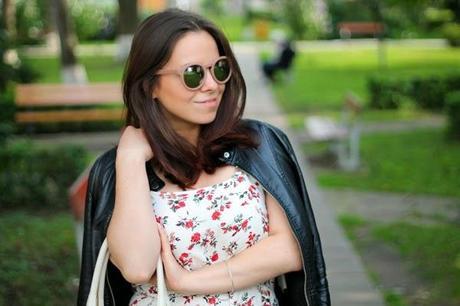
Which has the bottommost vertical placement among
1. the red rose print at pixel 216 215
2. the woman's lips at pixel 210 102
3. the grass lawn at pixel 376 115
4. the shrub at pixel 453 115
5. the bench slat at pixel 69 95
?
the grass lawn at pixel 376 115

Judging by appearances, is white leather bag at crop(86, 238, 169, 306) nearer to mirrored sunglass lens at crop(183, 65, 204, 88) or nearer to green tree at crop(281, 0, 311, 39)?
mirrored sunglass lens at crop(183, 65, 204, 88)

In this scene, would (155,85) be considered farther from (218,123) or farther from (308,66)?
(308,66)

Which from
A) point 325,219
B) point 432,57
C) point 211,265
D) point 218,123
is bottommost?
point 432,57

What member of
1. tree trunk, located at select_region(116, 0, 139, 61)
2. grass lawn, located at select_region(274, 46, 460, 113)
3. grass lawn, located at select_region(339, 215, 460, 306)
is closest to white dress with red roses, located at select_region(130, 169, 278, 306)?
grass lawn, located at select_region(339, 215, 460, 306)

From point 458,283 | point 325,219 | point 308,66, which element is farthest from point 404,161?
point 308,66

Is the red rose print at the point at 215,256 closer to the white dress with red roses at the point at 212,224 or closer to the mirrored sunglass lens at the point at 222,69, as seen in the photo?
the white dress with red roses at the point at 212,224

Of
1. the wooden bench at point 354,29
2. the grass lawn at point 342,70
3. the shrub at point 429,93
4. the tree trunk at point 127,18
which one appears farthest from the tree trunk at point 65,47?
the wooden bench at point 354,29

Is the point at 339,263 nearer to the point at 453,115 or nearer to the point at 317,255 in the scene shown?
the point at 317,255

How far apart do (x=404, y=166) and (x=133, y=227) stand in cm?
836

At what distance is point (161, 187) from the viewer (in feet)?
7.57

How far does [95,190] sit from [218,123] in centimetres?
39

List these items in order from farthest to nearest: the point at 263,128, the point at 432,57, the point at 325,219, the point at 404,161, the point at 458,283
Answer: the point at 432,57 < the point at 404,161 < the point at 325,219 < the point at 458,283 < the point at 263,128

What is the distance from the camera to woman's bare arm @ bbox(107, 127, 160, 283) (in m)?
2.18

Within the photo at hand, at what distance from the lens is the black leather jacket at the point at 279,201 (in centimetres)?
228
